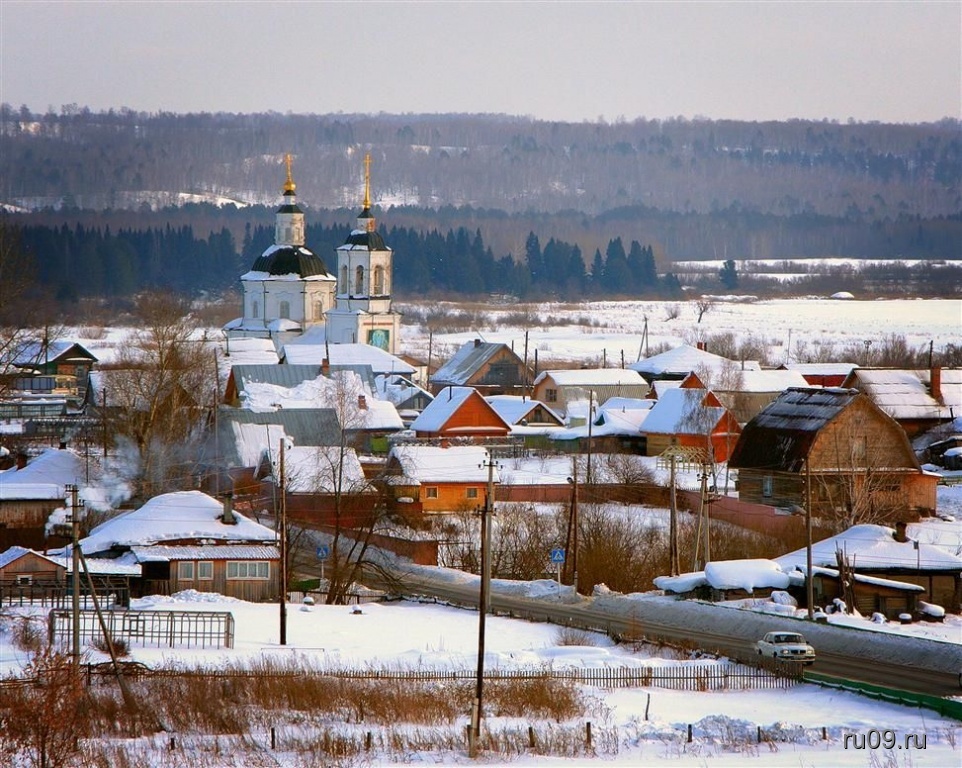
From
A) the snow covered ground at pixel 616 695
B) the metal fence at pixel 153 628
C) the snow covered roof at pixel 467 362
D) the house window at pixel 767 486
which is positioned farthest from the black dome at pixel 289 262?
the metal fence at pixel 153 628

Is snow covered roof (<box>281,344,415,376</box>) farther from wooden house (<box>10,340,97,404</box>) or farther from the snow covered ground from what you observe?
the snow covered ground

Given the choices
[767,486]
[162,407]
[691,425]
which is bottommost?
[767,486]

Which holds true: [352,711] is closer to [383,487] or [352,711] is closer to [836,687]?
[836,687]

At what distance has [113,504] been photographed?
28.6 meters

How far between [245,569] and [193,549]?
795 mm

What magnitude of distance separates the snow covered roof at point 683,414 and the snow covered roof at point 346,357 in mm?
10071

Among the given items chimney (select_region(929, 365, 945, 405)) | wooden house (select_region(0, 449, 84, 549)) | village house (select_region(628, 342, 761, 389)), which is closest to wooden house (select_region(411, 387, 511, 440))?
wooden house (select_region(0, 449, 84, 549))

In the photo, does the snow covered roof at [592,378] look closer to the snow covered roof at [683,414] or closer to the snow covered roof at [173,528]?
the snow covered roof at [683,414]

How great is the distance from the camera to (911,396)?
38562mm

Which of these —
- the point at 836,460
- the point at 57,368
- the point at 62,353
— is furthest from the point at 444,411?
the point at 57,368

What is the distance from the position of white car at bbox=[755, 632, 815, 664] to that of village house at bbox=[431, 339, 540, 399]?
2996 cm

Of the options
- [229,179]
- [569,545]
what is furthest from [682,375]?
[229,179]

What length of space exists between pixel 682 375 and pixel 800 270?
86689 mm

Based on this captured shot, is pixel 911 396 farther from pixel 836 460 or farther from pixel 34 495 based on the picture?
pixel 34 495
